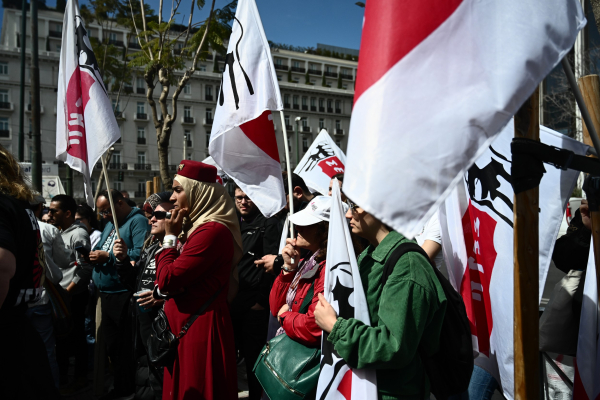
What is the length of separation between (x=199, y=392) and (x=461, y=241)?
6.06 ft

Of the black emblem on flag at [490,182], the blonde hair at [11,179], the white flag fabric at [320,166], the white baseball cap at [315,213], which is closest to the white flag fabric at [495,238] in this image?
the black emblem on flag at [490,182]

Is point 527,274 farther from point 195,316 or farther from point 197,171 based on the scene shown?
point 197,171

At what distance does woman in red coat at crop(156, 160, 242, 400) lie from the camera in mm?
3084

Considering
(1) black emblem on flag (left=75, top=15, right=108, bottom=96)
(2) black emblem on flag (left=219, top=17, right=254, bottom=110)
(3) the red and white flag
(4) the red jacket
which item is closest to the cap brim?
(4) the red jacket

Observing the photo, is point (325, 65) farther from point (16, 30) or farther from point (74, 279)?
point (74, 279)

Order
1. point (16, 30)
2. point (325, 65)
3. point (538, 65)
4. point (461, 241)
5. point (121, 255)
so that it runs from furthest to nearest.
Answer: point (325, 65) → point (16, 30) → point (121, 255) → point (461, 241) → point (538, 65)

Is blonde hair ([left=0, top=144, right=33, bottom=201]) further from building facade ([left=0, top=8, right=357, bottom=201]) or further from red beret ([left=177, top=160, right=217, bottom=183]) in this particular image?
building facade ([left=0, top=8, right=357, bottom=201])

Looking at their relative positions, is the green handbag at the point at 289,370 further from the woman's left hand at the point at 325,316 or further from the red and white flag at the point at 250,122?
the red and white flag at the point at 250,122

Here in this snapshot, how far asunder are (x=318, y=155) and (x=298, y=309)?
3723mm

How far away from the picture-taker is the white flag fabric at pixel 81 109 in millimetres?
4281

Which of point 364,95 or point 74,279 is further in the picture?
point 74,279

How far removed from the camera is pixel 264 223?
455cm

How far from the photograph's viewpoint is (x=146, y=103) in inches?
2336

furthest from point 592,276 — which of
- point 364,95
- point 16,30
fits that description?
point 16,30
